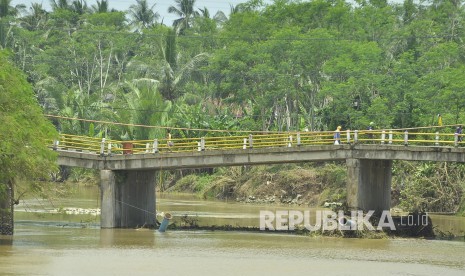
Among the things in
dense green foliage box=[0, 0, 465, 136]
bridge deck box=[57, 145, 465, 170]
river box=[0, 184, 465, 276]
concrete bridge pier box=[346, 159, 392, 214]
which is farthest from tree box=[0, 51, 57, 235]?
dense green foliage box=[0, 0, 465, 136]

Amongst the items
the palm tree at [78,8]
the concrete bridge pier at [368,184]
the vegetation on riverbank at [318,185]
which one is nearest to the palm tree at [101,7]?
the palm tree at [78,8]

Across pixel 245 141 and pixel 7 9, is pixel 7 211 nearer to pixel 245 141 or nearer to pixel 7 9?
pixel 245 141

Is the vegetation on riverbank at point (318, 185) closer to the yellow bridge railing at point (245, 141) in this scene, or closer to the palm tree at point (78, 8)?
the yellow bridge railing at point (245, 141)

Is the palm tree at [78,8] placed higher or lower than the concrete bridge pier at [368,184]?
higher

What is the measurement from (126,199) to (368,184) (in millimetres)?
11940

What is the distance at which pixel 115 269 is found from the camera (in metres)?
36.9

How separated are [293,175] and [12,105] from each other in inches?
1846

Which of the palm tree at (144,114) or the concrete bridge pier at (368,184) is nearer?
the concrete bridge pier at (368,184)

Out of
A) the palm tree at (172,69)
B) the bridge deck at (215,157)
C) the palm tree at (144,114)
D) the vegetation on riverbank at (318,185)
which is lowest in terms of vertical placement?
the vegetation on riverbank at (318,185)

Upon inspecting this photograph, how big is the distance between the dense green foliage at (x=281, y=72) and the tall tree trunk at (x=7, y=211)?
3241 centimetres

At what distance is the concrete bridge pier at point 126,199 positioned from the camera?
5578 centimetres

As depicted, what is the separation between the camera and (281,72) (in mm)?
92000

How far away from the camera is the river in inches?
1486

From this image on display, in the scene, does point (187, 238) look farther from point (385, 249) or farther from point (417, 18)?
point (417, 18)
